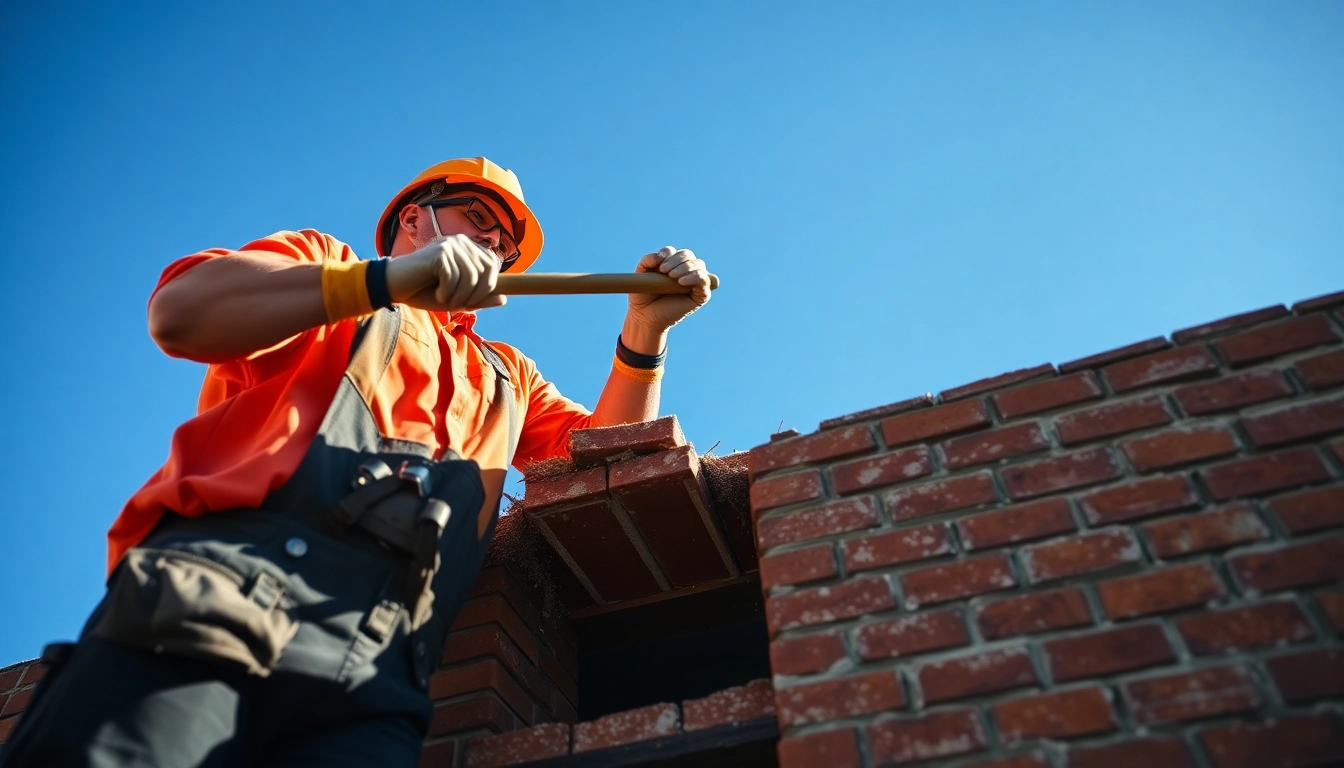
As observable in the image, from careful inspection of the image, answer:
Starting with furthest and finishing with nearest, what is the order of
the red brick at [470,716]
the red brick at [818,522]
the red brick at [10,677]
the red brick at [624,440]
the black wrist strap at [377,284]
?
the red brick at [10,677] → the red brick at [624,440] → the red brick at [470,716] → the black wrist strap at [377,284] → the red brick at [818,522]

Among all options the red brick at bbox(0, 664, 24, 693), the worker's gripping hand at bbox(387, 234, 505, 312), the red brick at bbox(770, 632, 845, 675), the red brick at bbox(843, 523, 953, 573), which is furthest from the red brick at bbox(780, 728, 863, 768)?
the red brick at bbox(0, 664, 24, 693)

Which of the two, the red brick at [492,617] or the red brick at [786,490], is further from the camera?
the red brick at [492,617]

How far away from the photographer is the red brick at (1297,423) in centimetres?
183

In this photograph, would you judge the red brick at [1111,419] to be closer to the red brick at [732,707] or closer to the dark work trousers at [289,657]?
the red brick at [732,707]

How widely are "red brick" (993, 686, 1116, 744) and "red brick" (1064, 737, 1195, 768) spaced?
0.10ft

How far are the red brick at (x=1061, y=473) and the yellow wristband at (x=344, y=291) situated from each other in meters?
1.38

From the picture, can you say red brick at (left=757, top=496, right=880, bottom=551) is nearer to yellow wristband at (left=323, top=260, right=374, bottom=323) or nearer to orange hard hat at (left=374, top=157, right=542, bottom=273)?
yellow wristband at (left=323, top=260, right=374, bottom=323)

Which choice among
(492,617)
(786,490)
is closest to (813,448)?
(786,490)

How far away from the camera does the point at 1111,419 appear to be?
1984mm

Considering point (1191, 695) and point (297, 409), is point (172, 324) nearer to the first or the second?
point (297, 409)

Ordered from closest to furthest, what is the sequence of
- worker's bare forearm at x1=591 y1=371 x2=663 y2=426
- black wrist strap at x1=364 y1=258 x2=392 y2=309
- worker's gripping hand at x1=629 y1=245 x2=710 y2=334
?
black wrist strap at x1=364 y1=258 x2=392 y2=309 < worker's gripping hand at x1=629 y1=245 x2=710 y2=334 < worker's bare forearm at x1=591 y1=371 x2=663 y2=426

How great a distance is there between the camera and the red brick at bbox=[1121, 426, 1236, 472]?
1870 millimetres

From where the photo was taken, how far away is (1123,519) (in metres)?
1.82

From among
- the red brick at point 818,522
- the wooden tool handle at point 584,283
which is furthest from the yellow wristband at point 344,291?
the red brick at point 818,522
